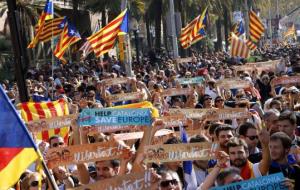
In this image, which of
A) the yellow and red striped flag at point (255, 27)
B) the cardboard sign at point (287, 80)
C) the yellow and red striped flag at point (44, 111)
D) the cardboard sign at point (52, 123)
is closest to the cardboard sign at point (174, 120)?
the cardboard sign at point (52, 123)

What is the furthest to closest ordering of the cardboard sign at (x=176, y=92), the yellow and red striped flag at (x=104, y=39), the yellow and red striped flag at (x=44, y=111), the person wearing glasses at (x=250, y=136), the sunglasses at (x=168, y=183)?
the yellow and red striped flag at (x=104, y=39) → the cardboard sign at (x=176, y=92) → the yellow and red striped flag at (x=44, y=111) → the person wearing glasses at (x=250, y=136) → the sunglasses at (x=168, y=183)

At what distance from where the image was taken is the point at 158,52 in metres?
35.8

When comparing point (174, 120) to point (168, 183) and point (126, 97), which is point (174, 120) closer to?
point (126, 97)

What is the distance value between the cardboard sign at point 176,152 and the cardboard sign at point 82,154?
0.29 metres

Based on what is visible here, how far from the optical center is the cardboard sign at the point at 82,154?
19.4 ft

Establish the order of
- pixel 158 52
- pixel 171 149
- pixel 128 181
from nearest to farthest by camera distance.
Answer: pixel 128 181 → pixel 171 149 → pixel 158 52

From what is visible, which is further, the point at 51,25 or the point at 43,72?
the point at 43,72

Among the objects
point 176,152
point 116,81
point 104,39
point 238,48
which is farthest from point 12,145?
Result: point 238,48

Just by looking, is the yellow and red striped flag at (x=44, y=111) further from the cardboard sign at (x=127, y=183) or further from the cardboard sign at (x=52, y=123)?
the cardboard sign at (x=127, y=183)

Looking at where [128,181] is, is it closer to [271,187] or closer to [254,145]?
[271,187]

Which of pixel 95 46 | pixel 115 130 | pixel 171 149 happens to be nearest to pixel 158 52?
pixel 95 46

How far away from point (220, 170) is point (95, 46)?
30.8 ft

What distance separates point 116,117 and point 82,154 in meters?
0.92

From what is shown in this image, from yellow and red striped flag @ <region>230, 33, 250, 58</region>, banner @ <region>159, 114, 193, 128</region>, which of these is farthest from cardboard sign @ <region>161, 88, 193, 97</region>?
yellow and red striped flag @ <region>230, 33, 250, 58</region>
